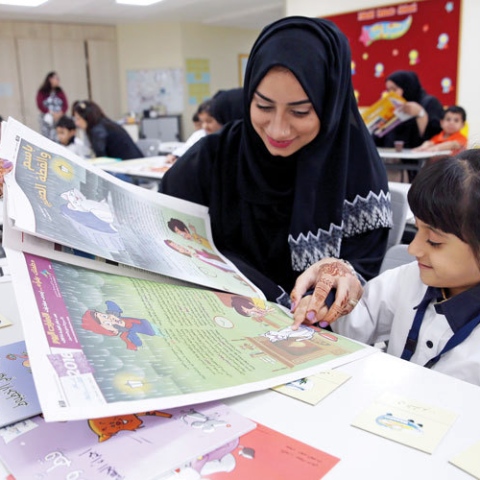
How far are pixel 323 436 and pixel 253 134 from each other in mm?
736

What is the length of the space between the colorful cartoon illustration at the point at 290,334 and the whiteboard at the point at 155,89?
322 inches

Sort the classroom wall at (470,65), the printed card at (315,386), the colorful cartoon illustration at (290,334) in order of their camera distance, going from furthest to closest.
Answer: the classroom wall at (470,65) < the colorful cartoon illustration at (290,334) < the printed card at (315,386)

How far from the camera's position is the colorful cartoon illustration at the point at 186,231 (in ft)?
3.23

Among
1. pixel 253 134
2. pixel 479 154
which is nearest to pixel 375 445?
pixel 479 154

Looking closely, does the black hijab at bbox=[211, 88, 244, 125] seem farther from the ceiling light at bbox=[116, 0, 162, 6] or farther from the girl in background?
the girl in background

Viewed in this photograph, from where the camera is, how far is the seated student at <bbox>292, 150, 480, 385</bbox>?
796mm

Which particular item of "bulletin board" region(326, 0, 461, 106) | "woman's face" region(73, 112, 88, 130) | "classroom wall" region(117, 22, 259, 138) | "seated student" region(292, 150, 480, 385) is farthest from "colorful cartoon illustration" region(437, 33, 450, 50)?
"seated student" region(292, 150, 480, 385)

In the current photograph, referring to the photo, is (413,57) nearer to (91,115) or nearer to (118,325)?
(91,115)

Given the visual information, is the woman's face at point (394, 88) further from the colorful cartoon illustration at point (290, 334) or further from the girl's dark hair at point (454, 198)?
the colorful cartoon illustration at point (290, 334)

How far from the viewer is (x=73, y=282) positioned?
68 centimetres

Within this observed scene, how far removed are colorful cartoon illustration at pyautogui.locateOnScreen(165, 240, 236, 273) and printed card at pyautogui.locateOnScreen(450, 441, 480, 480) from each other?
51 cm

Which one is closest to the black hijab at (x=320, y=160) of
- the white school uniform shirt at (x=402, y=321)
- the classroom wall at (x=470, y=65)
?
the white school uniform shirt at (x=402, y=321)

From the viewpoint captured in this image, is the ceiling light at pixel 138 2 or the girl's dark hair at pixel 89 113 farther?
the ceiling light at pixel 138 2

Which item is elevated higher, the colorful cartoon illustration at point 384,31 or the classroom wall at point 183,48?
the classroom wall at point 183,48
